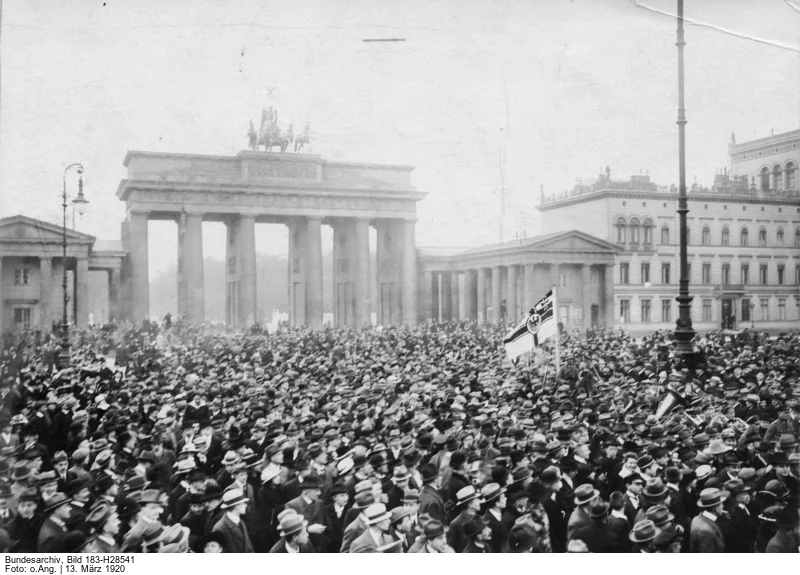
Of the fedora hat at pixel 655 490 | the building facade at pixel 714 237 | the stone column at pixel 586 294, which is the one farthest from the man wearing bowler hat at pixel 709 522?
the stone column at pixel 586 294

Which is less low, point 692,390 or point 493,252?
point 493,252

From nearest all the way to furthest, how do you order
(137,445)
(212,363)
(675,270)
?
(137,445) < (212,363) < (675,270)

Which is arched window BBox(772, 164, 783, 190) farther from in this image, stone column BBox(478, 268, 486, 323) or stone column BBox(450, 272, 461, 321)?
stone column BBox(450, 272, 461, 321)

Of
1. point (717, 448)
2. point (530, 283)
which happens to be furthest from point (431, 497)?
point (530, 283)

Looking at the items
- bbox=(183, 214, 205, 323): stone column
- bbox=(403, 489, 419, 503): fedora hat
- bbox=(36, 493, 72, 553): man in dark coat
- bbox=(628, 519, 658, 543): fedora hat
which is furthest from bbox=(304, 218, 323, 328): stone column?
bbox=(628, 519, 658, 543): fedora hat
